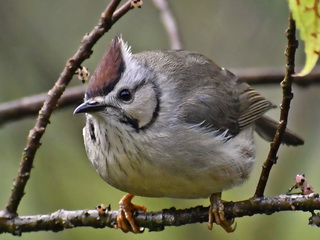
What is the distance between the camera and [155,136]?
13.4ft

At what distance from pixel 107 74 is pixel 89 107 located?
26cm

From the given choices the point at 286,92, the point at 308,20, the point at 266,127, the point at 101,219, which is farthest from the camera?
the point at 266,127

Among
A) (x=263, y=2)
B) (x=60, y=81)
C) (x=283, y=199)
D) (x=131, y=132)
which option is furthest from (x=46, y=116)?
(x=263, y=2)

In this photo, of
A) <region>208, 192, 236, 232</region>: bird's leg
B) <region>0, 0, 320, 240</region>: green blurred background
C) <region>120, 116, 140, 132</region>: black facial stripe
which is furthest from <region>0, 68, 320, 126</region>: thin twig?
<region>208, 192, 236, 232</region>: bird's leg

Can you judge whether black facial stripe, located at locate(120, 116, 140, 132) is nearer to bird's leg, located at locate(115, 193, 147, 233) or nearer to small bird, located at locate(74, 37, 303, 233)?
small bird, located at locate(74, 37, 303, 233)

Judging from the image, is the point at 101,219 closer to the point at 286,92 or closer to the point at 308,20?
the point at 286,92

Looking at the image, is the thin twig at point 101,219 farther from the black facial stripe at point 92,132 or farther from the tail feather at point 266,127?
the tail feather at point 266,127

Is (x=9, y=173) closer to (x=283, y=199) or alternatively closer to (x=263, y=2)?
(x=263, y=2)

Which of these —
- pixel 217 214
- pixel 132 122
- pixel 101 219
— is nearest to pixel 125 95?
pixel 132 122

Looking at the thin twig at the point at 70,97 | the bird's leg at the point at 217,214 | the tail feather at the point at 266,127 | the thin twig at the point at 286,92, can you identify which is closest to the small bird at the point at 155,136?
the bird's leg at the point at 217,214

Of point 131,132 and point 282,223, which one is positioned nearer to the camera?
point 131,132

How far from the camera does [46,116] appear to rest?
3.61 metres

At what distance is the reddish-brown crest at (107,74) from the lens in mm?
3967

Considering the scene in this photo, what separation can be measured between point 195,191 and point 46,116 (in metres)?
1.03
